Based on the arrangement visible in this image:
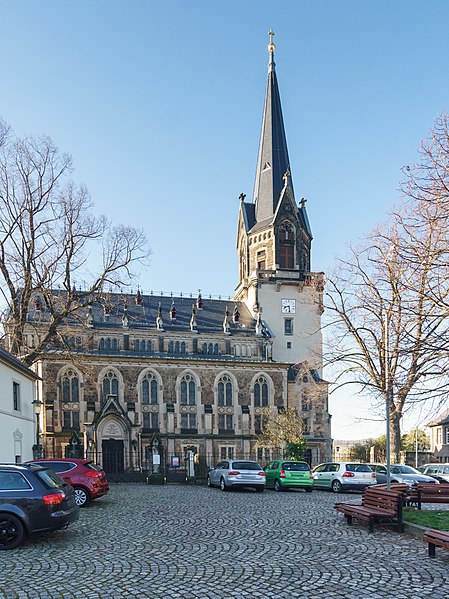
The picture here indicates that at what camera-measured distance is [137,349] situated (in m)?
55.0

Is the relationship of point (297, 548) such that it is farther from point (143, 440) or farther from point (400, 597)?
point (143, 440)

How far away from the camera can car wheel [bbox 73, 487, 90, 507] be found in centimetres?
1805

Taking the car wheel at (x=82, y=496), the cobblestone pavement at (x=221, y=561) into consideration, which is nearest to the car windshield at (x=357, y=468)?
the cobblestone pavement at (x=221, y=561)

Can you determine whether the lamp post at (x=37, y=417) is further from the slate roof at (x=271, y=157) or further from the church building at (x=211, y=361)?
the slate roof at (x=271, y=157)

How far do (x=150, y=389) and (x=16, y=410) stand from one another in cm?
2796

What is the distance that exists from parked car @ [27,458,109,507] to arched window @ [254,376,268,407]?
37.7 metres

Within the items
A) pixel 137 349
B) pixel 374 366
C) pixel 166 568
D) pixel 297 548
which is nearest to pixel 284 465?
pixel 374 366

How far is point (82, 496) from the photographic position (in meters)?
18.2

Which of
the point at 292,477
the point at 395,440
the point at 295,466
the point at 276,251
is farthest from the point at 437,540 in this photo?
the point at 276,251

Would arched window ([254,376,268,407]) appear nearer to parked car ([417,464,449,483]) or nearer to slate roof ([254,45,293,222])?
slate roof ([254,45,293,222])

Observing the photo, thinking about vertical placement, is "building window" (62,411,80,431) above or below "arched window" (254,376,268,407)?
below

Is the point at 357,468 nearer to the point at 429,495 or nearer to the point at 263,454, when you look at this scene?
the point at 429,495

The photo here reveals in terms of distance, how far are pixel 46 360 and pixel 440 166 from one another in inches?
1640

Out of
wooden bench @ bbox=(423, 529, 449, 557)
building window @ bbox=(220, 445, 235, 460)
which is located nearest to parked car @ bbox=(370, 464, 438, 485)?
wooden bench @ bbox=(423, 529, 449, 557)
